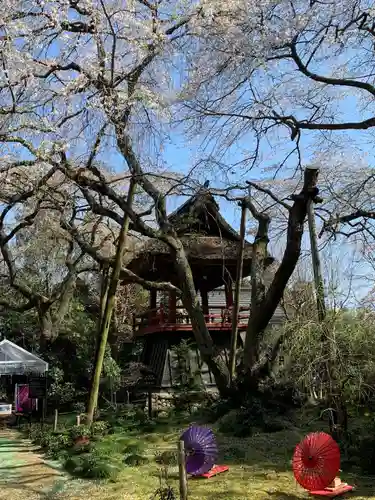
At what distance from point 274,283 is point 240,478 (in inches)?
199

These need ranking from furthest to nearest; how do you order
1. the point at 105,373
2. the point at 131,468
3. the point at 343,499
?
the point at 105,373, the point at 131,468, the point at 343,499

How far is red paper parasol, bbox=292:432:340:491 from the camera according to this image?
269 inches

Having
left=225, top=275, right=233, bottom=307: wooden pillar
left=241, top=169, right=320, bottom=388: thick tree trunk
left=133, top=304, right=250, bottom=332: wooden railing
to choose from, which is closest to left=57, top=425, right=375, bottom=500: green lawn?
left=241, top=169, right=320, bottom=388: thick tree trunk

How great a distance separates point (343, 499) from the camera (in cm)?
686

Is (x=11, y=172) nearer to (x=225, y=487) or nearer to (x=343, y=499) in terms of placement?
(x=225, y=487)

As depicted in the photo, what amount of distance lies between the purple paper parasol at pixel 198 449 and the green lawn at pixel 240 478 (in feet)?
0.82

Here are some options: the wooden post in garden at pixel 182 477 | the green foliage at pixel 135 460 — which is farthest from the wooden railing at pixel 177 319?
the wooden post in garden at pixel 182 477

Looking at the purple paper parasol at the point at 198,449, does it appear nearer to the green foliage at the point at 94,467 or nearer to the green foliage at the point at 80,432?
the green foliage at the point at 94,467

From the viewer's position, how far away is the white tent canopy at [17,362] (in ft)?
64.1

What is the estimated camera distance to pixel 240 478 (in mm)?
8336

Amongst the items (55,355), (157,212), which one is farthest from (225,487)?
(55,355)

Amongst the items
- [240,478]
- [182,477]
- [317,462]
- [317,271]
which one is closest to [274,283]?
[317,271]

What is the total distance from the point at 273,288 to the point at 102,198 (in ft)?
19.2

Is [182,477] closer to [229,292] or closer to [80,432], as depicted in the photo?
[80,432]
